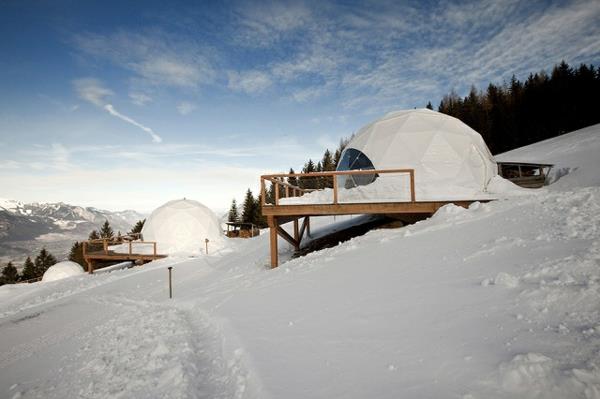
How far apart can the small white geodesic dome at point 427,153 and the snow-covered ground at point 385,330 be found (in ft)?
13.5

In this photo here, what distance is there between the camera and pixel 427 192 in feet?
33.1

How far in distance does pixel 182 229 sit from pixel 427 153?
17208mm

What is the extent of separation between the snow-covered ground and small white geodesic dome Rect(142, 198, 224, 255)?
1378 centimetres

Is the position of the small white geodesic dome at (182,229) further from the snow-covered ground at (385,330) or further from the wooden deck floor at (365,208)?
the snow-covered ground at (385,330)

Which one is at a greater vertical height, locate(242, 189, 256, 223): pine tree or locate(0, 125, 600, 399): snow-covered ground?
locate(242, 189, 256, 223): pine tree

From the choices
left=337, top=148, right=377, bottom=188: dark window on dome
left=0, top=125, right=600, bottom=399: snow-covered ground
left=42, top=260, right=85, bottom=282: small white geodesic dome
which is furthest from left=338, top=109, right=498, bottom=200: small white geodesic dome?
left=42, top=260, right=85, bottom=282: small white geodesic dome

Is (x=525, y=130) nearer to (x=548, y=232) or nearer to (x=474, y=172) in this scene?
(x=474, y=172)

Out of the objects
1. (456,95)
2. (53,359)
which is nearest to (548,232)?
(53,359)

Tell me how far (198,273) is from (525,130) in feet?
155

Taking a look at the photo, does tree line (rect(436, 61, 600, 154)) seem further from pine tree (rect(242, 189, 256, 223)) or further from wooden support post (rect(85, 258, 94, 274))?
wooden support post (rect(85, 258, 94, 274))

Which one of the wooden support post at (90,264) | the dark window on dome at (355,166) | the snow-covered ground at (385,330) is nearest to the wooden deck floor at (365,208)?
the snow-covered ground at (385,330)

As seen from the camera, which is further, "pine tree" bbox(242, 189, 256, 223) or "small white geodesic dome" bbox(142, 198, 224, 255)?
"pine tree" bbox(242, 189, 256, 223)

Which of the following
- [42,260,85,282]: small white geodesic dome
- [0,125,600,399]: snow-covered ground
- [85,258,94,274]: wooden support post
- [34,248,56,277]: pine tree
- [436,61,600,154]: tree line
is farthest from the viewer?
[34,248,56,277]: pine tree

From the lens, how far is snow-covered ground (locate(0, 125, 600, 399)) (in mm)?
2248
